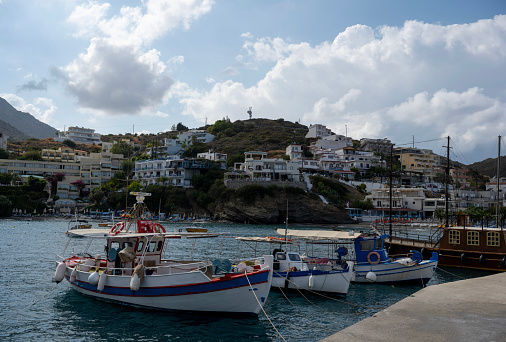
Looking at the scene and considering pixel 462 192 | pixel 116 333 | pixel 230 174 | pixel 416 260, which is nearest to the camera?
pixel 116 333

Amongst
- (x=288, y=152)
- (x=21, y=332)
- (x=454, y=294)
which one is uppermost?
(x=288, y=152)

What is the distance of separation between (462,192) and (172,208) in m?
78.9

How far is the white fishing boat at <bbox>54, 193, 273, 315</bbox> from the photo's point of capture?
56.0 feet

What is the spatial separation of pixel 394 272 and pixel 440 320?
539 inches

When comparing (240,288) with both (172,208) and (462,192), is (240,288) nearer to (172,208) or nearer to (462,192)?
(172,208)

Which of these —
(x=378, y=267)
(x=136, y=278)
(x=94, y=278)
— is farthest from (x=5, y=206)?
(x=378, y=267)

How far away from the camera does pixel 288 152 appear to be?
446 ft

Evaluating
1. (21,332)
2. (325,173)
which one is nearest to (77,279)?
(21,332)

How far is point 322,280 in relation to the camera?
22578 millimetres

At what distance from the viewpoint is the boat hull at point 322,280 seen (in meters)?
22.4

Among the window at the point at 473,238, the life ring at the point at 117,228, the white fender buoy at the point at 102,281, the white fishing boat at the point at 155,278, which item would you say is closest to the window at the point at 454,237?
the window at the point at 473,238

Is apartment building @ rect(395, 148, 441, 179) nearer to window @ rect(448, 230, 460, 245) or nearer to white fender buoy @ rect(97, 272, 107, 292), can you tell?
window @ rect(448, 230, 460, 245)

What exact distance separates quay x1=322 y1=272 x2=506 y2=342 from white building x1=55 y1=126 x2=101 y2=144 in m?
192

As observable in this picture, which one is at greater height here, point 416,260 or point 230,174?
point 230,174
